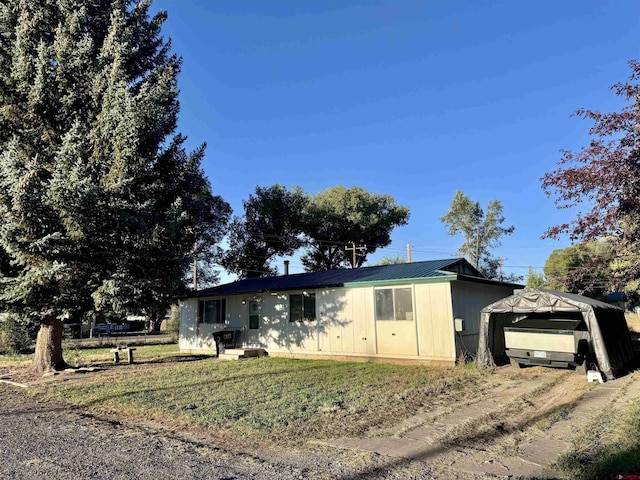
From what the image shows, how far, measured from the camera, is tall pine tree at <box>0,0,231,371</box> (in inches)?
373

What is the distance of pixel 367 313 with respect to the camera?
42.8 feet

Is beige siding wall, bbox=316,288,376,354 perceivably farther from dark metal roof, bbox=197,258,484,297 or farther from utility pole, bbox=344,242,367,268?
utility pole, bbox=344,242,367,268

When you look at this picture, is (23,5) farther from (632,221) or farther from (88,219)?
(632,221)

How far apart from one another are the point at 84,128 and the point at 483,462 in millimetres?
11587

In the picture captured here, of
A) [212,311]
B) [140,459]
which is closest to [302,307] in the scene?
[212,311]

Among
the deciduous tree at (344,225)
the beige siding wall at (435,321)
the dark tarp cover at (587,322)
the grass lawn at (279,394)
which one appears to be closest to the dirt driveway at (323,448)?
the grass lawn at (279,394)

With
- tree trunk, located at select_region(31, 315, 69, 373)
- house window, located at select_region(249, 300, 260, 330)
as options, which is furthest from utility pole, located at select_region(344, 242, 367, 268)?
tree trunk, located at select_region(31, 315, 69, 373)

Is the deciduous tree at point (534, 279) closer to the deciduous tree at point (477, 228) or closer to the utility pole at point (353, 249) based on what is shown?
the deciduous tree at point (477, 228)

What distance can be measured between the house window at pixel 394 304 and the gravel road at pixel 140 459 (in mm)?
8071

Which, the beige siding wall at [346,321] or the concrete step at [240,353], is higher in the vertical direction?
the beige siding wall at [346,321]

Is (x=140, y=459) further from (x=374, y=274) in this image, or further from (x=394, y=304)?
(x=374, y=274)

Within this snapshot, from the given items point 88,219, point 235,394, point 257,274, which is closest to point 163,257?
point 88,219

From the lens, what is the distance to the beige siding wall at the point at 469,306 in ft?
39.2

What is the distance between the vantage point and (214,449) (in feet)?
15.8
